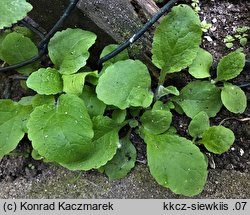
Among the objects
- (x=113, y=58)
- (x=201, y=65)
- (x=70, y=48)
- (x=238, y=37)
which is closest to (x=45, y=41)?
(x=70, y=48)

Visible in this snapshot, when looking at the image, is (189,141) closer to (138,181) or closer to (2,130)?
(138,181)

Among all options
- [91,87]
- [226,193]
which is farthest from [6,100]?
[226,193]

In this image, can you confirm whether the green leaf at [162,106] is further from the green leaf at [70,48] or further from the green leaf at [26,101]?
the green leaf at [26,101]

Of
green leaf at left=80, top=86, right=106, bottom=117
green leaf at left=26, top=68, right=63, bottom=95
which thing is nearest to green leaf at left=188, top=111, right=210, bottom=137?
green leaf at left=80, top=86, right=106, bottom=117

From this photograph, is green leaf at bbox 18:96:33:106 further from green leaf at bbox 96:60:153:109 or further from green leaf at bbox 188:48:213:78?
green leaf at bbox 188:48:213:78

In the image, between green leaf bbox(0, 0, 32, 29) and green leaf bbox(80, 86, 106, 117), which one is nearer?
green leaf bbox(0, 0, 32, 29)

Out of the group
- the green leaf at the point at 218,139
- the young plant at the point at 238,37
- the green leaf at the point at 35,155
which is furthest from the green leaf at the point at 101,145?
the young plant at the point at 238,37
